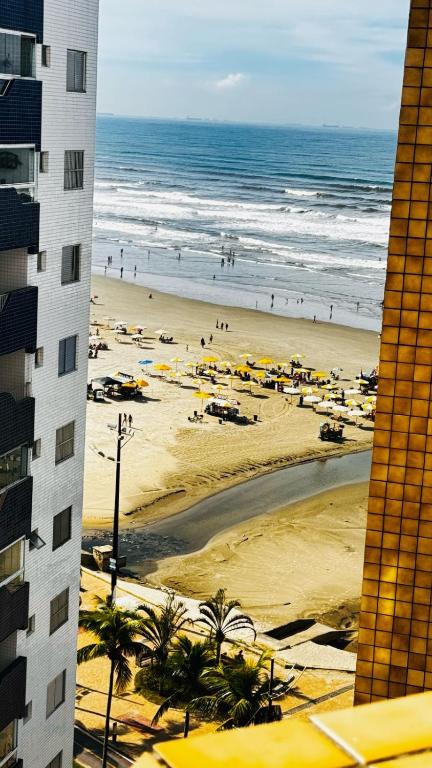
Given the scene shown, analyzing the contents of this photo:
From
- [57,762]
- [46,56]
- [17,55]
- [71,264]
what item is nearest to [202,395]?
[57,762]

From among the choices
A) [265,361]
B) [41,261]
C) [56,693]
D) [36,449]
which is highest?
[41,261]

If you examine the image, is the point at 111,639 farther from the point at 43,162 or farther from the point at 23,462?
the point at 43,162

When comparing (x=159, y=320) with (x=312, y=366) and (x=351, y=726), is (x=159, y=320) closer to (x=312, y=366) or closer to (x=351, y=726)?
(x=312, y=366)

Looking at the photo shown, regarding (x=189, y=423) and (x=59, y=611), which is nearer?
(x=59, y=611)

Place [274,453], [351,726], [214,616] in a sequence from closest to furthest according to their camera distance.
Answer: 1. [351,726]
2. [214,616]
3. [274,453]

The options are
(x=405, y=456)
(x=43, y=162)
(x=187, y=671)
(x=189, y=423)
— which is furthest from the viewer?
(x=189, y=423)

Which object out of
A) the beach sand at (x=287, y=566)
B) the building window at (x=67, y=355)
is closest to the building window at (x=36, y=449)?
the building window at (x=67, y=355)

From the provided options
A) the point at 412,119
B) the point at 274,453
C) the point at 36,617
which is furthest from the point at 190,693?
the point at 274,453
